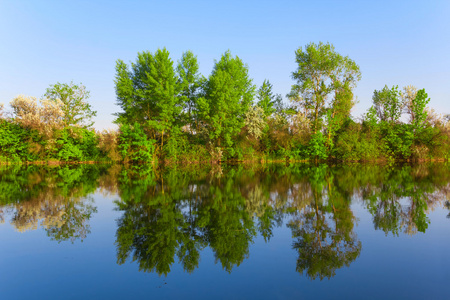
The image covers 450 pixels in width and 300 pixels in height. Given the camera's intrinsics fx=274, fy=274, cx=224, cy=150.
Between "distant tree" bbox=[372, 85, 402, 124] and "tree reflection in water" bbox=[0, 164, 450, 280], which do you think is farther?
"distant tree" bbox=[372, 85, 402, 124]

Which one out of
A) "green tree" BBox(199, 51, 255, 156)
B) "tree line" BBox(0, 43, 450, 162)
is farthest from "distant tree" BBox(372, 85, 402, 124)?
"green tree" BBox(199, 51, 255, 156)

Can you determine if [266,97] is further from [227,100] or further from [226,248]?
[226,248]

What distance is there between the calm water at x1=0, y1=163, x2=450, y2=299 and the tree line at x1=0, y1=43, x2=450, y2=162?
86.4 ft

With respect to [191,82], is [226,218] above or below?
below

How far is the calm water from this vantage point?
4234 millimetres

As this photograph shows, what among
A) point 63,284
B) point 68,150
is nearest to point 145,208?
point 63,284

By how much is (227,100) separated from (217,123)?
3.30 metres

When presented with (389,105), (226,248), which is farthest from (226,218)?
(389,105)

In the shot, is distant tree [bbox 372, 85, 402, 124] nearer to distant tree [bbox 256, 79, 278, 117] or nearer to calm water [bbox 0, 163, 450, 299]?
distant tree [bbox 256, 79, 278, 117]

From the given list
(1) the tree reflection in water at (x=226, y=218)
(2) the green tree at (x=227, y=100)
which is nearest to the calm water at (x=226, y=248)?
(1) the tree reflection in water at (x=226, y=218)

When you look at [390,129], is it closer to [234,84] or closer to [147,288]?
[234,84]

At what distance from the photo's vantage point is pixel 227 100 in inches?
1405

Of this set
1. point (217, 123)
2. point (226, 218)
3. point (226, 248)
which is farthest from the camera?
point (217, 123)

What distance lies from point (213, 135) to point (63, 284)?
32077mm
